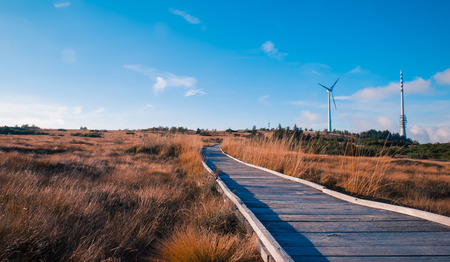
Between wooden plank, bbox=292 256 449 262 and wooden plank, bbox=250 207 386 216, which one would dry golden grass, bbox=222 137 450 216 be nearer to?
wooden plank, bbox=250 207 386 216

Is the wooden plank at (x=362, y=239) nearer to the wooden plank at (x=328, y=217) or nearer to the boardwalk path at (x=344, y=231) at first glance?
the boardwalk path at (x=344, y=231)

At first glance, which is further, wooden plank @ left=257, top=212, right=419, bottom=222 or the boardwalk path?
wooden plank @ left=257, top=212, right=419, bottom=222

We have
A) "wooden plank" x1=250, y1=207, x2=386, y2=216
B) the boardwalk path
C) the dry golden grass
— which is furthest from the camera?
the dry golden grass

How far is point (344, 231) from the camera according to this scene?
2.85m

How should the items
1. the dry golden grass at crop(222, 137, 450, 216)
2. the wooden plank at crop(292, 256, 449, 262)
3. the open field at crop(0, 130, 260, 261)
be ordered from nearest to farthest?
1. the wooden plank at crop(292, 256, 449, 262)
2. the open field at crop(0, 130, 260, 261)
3. the dry golden grass at crop(222, 137, 450, 216)

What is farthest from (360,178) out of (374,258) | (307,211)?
(374,258)

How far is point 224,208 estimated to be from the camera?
3.70m

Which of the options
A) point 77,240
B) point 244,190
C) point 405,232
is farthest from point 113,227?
point 405,232

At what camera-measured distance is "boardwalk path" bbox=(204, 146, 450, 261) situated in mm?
2291

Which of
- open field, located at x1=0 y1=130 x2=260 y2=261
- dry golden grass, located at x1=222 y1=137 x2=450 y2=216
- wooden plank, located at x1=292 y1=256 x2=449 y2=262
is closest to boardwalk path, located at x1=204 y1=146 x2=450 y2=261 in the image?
wooden plank, located at x1=292 y1=256 x2=449 y2=262

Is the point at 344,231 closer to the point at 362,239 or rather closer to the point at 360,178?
the point at 362,239

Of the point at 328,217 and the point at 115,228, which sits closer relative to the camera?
the point at 115,228

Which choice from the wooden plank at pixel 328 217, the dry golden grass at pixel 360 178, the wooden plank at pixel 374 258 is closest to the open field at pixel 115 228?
the wooden plank at pixel 328 217

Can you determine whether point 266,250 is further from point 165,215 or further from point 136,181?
point 136,181
